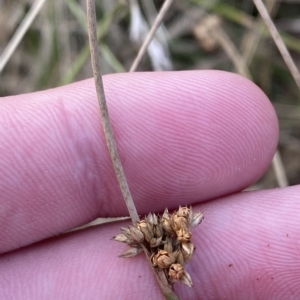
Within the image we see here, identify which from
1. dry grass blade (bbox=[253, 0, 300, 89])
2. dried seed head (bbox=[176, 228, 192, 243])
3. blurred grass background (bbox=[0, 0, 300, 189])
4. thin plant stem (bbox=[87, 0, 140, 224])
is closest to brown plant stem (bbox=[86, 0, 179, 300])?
thin plant stem (bbox=[87, 0, 140, 224])

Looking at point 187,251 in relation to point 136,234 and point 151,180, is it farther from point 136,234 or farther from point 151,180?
point 151,180

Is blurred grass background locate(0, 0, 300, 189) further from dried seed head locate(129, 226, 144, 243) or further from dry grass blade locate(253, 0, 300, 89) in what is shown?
dried seed head locate(129, 226, 144, 243)

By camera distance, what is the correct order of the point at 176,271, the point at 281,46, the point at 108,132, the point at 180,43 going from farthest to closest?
1. the point at 180,43
2. the point at 281,46
3. the point at 108,132
4. the point at 176,271

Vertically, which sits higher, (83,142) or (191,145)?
(83,142)

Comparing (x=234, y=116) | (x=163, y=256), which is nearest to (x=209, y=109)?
(x=234, y=116)

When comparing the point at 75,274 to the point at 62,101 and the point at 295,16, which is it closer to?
the point at 62,101

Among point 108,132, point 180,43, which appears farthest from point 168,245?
point 180,43
